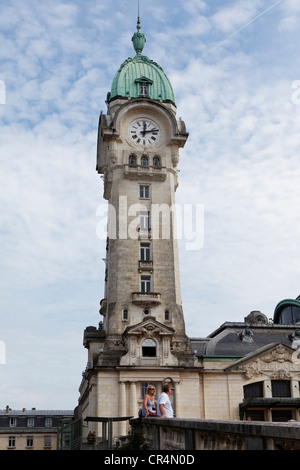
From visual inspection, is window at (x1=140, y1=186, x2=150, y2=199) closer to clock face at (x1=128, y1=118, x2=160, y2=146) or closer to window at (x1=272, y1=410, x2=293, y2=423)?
clock face at (x1=128, y1=118, x2=160, y2=146)

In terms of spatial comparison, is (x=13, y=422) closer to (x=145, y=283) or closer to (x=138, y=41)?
(x=145, y=283)

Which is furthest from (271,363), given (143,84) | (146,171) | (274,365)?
(143,84)

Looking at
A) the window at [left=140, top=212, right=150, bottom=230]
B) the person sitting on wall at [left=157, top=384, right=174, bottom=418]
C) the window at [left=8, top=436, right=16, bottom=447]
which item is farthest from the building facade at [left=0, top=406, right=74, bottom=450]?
the person sitting on wall at [left=157, top=384, right=174, bottom=418]

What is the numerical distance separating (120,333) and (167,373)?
18.4ft

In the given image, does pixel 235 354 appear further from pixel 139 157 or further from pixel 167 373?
pixel 139 157

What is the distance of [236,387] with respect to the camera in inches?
1955

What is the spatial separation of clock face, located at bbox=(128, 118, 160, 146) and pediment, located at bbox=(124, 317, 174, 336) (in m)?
19.0

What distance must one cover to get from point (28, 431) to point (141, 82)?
179 ft

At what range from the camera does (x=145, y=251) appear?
2159 inches

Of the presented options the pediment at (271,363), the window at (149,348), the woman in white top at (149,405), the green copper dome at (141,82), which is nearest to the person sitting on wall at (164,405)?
the woman in white top at (149,405)

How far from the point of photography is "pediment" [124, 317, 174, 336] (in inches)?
1946

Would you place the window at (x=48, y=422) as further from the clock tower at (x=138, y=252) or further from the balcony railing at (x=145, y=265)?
the balcony railing at (x=145, y=265)
